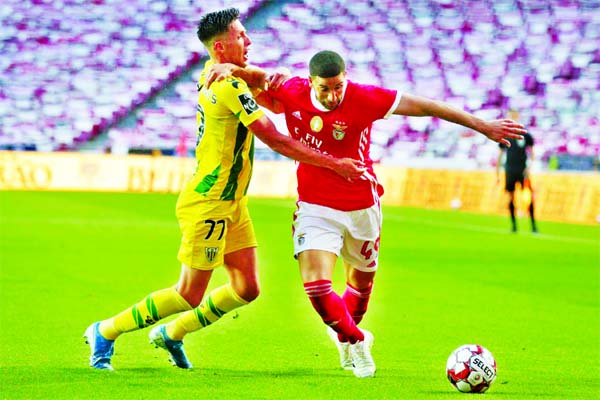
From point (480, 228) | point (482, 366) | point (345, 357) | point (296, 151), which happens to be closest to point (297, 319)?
point (345, 357)

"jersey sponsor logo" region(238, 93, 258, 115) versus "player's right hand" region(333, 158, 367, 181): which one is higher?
"jersey sponsor logo" region(238, 93, 258, 115)

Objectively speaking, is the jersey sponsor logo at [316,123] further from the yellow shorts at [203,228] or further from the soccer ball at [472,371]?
the soccer ball at [472,371]

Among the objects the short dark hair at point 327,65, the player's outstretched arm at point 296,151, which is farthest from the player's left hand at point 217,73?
the short dark hair at point 327,65

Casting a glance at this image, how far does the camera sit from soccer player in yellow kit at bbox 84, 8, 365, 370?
614 cm

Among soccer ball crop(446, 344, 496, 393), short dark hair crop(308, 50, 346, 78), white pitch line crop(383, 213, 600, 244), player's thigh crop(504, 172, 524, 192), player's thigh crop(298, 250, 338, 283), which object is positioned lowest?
white pitch line crop(383, 213, 600, 244)

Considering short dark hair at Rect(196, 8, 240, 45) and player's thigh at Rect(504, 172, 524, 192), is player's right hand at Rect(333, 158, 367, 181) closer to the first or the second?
short dark hair at Rect(196, 8, 240, 45)

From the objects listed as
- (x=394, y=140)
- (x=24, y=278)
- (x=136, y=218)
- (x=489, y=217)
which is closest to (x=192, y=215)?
(x=24, y=278)

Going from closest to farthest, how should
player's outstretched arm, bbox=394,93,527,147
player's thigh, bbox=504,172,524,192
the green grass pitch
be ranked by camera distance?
the green grass pitch → player's outstretched arm, bbox=394,93,527,147 → player's thigh, bbox=504,172,524,192

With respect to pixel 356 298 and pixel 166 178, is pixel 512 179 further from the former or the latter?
pixel 166 178

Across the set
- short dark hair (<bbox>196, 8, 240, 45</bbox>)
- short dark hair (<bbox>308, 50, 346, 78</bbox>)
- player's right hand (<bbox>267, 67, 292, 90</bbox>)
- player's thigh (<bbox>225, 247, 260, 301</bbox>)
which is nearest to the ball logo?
player's thigh (<bbox>225, 247, 260, 301</bbox>)

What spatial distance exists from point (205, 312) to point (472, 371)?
5.39 feet

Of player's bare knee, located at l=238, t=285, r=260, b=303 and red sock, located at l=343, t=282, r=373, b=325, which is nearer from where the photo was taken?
player's bare knee, located at l=238, t=285, r=260, b=303

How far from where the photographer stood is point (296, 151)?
6117 millimetres

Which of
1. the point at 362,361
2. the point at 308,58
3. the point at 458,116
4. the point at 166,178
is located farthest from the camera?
the point at 308,58
